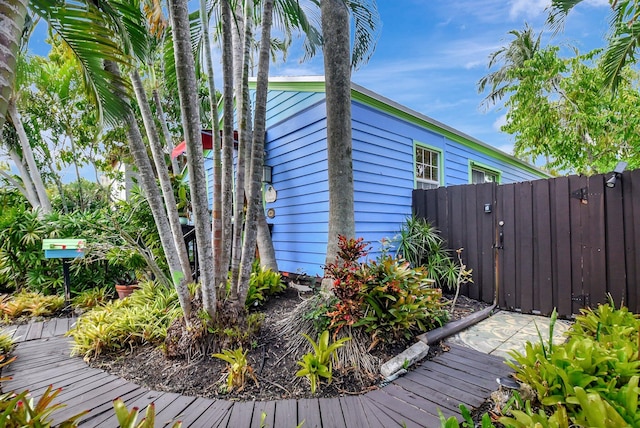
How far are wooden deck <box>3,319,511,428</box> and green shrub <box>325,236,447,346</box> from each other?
Answer: 1.35 feet

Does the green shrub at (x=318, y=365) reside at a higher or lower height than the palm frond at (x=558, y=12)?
lower

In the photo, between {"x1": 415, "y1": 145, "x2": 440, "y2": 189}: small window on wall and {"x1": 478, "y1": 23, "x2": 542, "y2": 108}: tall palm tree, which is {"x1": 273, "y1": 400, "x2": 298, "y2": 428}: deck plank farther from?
{"x1": 478, "y1": 23, "x2": 542, "y2": 108}: tall palm tree

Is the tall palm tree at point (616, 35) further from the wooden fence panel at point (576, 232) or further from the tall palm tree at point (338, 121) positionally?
the tall palm tree at point (338, 121)

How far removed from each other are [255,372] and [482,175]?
801cm

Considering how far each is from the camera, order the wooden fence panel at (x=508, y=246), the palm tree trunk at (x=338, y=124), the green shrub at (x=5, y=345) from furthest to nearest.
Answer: the wooden fence panel at (x=508, y=246)
the palm tree trunk at (x=338, y=124)
the green shrub at (x=5, y=345)

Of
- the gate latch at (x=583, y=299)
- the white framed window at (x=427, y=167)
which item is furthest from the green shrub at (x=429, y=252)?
the gate latch at (x=583, y=299)

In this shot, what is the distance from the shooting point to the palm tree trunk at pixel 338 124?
3.61 m

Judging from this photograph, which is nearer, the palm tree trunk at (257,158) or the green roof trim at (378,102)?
the palm tree trunk at (257,158)

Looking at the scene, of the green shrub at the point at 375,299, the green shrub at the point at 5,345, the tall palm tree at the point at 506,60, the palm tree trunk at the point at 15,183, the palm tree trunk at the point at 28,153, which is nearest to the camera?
the green shrub at the point at 375,299

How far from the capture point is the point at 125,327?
10.8 ft

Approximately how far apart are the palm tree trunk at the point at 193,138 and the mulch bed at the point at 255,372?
55 cm

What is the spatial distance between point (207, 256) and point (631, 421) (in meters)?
3.17

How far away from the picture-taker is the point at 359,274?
304 cm

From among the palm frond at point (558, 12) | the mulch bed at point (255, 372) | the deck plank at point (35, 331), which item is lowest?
the deck plank at point (35, 331)
